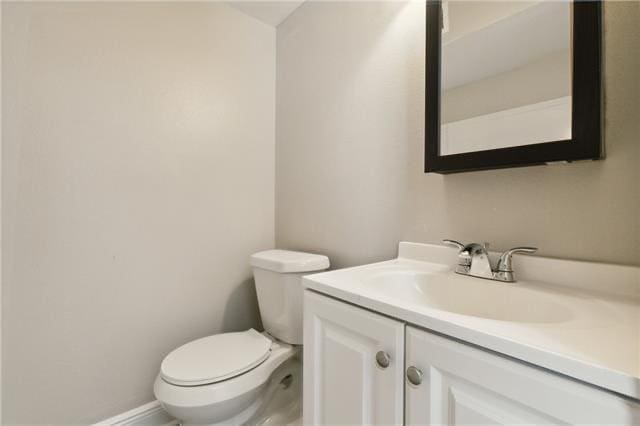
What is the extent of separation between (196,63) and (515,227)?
156 cm

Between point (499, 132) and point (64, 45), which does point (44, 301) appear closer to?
point (64, 45)

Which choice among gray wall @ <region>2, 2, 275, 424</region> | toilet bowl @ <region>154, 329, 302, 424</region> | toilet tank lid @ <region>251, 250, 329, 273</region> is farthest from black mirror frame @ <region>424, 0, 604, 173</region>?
gray wall @ <region>2, 2, 275, 424</region>

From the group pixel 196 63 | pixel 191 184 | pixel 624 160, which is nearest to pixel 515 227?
pixel 624 160

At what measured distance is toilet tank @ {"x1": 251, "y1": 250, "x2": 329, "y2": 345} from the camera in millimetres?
1284

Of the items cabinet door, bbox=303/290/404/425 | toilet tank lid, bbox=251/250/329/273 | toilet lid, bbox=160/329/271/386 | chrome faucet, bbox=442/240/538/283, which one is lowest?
toilet lid, bbox=160/329/271/386

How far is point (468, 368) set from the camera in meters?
0.51

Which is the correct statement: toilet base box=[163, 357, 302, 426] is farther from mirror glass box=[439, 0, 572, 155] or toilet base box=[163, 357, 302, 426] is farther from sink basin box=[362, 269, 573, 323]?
mirror glass box=[439, 0, 572, 155]

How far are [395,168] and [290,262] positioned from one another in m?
0.59

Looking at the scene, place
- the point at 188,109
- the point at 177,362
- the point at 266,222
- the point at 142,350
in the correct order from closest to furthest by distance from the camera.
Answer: the point at 177,362, the point at 142,350, the point at 188,109, the point at 266,222

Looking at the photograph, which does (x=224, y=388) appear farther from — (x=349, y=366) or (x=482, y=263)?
(x=482, y=263)

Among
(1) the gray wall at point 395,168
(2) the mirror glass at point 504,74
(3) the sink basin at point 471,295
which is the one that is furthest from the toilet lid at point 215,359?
(2) the mirror glass at point 504,74

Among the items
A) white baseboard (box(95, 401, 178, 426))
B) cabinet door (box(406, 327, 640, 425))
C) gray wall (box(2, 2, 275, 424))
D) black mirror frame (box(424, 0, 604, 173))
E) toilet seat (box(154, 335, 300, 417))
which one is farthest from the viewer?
white baseboard (box(95, 401, 178, 426))

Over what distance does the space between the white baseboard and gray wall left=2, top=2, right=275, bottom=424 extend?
3cm

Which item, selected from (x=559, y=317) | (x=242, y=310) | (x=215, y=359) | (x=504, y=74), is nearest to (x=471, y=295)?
(x=559, y=317)
